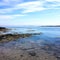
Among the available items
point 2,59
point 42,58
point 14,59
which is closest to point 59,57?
point 42,58

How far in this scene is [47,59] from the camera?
15695 mm

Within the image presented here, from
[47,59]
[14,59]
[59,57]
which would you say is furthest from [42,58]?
[14,59]

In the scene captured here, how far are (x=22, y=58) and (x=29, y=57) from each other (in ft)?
2.62

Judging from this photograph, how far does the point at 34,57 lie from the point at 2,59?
3.44 m

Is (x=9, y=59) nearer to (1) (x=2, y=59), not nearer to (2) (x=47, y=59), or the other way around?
(1) (x=2, y=59)

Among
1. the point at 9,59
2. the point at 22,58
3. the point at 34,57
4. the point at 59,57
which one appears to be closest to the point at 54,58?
the point at 59,57

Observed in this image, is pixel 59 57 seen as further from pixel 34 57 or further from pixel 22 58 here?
pixel 22 58

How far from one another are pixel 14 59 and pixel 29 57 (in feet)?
5.74

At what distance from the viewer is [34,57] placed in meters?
16.5

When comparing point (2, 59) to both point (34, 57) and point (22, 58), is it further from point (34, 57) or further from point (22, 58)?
point (34, 57)

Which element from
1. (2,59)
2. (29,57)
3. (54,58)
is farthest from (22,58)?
(54,58)

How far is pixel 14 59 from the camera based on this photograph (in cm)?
1568

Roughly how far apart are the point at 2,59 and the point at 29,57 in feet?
9.58

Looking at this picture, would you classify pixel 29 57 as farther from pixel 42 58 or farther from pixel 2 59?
pixel 2 59
